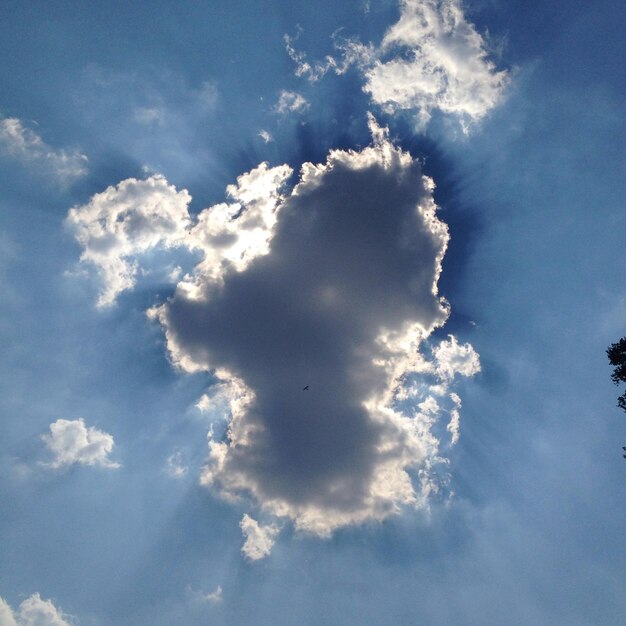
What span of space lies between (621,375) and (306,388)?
47.9 m

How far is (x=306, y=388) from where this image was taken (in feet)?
253

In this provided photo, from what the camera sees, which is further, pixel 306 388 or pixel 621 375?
pixel 306 388

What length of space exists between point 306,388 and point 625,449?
157 feet

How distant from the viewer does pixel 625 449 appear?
166ft

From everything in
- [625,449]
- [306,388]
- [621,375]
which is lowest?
[625,449]

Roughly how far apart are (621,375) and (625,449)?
9.07 metres

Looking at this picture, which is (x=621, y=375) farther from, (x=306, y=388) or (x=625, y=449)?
(x=306, y=388)

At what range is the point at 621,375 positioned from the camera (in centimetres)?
5250

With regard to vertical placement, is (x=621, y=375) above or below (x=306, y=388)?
below

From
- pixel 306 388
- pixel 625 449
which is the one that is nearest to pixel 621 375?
pixel 625 449

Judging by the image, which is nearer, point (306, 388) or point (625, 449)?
point (625, 449)

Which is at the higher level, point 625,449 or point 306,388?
point 306,388
